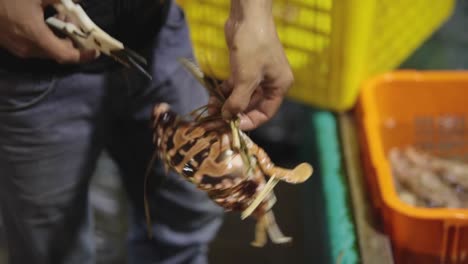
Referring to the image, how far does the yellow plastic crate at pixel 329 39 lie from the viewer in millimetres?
1307

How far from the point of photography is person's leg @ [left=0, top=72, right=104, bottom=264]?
976 millimetres

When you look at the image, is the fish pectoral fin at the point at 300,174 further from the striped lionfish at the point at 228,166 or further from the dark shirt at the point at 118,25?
the dark shirt at the point at 118,25

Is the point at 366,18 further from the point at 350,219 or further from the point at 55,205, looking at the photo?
the point at 55,205

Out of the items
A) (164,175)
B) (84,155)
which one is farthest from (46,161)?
(164,175)

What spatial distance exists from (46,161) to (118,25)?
0.22 metres

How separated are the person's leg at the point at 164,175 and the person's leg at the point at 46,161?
2.9 inches

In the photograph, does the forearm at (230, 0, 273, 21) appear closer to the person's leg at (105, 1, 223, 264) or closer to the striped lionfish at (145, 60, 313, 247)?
the striped lionfish at (145, 60, 313, 247)

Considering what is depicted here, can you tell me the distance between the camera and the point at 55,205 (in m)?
1.09

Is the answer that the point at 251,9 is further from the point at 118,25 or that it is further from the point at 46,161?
the point at 46,161

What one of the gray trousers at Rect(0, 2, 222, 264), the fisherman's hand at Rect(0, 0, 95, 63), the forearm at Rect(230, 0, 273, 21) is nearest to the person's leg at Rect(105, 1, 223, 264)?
the gray trousers at Rect(0, 2, 222, 264)

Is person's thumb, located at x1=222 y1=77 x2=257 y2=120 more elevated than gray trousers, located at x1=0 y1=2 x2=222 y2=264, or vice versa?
person's thumb, located at x1=222 y1=77 x2=257 y2=120

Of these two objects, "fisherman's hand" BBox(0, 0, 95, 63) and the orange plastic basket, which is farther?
the orange plastic basket

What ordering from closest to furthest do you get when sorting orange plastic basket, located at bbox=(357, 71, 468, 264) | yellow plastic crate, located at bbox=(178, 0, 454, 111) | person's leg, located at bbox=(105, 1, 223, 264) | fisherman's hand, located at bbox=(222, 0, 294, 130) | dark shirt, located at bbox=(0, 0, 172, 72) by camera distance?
fisherman's hand, located at bbox=(222, 0, 294, 130)
dark shirt, located at bbox=(0, 0, 172, 72)
person's leg, located at bbox=(105, 1, 223, 264)
orange plastic basket, located at bbox=(357, 71, 468, 264)
yellow plastic crate, located at bbox=(178, 0, 454, 111)

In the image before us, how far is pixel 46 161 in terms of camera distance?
1029mm
